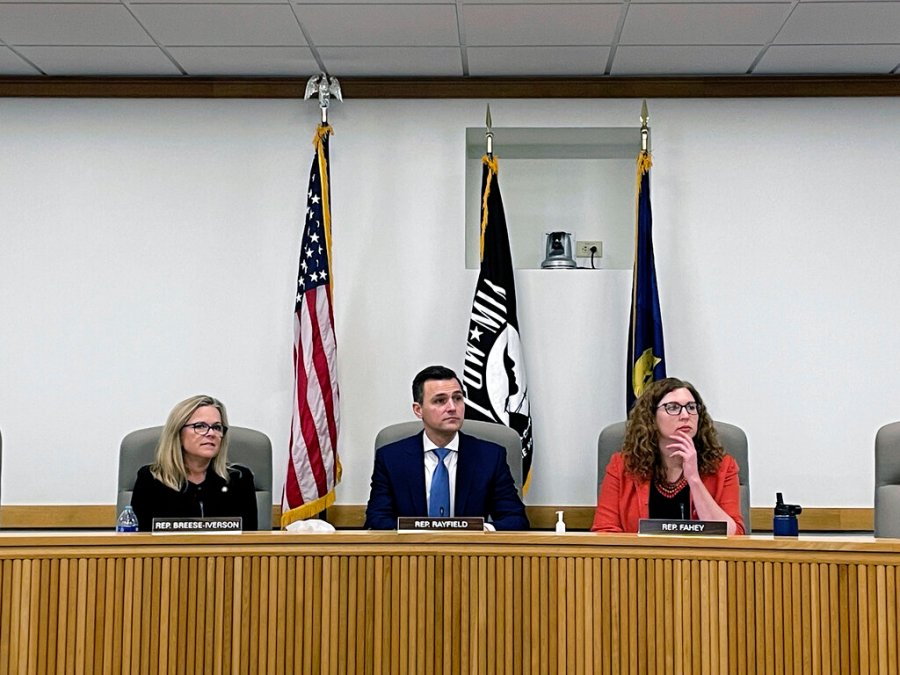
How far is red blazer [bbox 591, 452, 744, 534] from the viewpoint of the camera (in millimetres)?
2951

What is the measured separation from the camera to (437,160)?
4.29 metres

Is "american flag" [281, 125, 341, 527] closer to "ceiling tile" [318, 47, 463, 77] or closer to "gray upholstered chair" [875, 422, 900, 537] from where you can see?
"ceiling tile" [318, 47, 463, 77]

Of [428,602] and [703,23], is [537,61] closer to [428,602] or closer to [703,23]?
[703,23]

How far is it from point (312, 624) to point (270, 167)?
2666 millimetres

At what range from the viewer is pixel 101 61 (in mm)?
4070

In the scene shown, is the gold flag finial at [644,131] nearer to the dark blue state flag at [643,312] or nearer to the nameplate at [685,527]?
the dark blue state flag at [643,312]

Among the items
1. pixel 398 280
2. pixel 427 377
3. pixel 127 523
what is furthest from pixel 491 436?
pixel 127 523

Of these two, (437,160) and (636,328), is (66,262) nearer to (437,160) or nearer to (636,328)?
(437,160)

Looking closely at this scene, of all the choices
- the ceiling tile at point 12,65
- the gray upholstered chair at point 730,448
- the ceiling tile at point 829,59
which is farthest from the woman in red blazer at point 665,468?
the ceiling tile at point 12,65

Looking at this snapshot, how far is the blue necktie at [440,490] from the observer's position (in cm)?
316

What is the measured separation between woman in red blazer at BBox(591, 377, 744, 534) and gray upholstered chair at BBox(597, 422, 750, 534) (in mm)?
154

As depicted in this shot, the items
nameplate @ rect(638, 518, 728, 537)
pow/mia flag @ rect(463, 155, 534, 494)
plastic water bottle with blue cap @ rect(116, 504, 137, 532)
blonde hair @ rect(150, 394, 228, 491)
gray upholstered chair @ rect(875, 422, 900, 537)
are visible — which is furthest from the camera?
pow/mia flag @ rect(463, 155, 534, 494)

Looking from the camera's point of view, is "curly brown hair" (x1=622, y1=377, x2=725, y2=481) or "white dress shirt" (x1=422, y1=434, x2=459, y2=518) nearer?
"curly brown hair" (x1=622, y1=377, x2=725, y2=481)

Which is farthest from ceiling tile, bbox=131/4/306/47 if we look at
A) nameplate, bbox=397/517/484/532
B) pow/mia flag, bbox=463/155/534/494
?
nameplate, bbox=397/517/484/532
